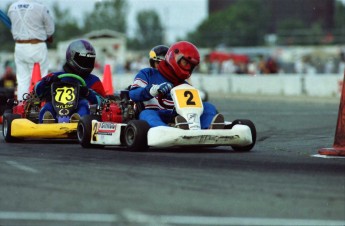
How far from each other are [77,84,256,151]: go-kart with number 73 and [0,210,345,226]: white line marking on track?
13.7ft

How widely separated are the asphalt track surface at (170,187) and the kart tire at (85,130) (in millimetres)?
88

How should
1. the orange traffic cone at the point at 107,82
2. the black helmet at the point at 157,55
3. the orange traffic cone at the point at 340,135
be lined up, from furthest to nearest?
the orange traffic cone at the point at 107,82
the black helmet at the point at 157,55
the orange traffic cone at the point at 340,135

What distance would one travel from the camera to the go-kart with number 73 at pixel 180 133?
10922mm

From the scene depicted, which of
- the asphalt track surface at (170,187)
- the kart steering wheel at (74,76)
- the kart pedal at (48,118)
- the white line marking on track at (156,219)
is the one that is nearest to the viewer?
the white line marking on track at (156,219)

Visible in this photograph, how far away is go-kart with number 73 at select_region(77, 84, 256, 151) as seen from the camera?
430 inches

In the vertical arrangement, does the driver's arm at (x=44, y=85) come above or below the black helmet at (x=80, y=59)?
below

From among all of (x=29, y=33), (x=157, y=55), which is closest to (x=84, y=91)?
(x=157, y=55)

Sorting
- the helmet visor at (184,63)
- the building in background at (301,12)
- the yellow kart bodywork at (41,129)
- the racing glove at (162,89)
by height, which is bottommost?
the yellow kart bodywork at (41,129)

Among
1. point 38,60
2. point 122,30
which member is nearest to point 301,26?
point 122,30

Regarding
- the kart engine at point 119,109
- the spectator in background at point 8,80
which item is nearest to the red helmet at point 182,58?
the kart engine at point 119,109

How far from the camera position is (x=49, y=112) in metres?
13.1

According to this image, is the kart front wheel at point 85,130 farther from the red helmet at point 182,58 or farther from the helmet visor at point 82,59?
the helmet visor at point 82,59

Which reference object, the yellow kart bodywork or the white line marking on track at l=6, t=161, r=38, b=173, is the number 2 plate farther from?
the white line marking on track at l=6, t=161, r=38, b=173

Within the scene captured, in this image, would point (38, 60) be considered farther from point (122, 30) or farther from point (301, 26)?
point (301, 26)
